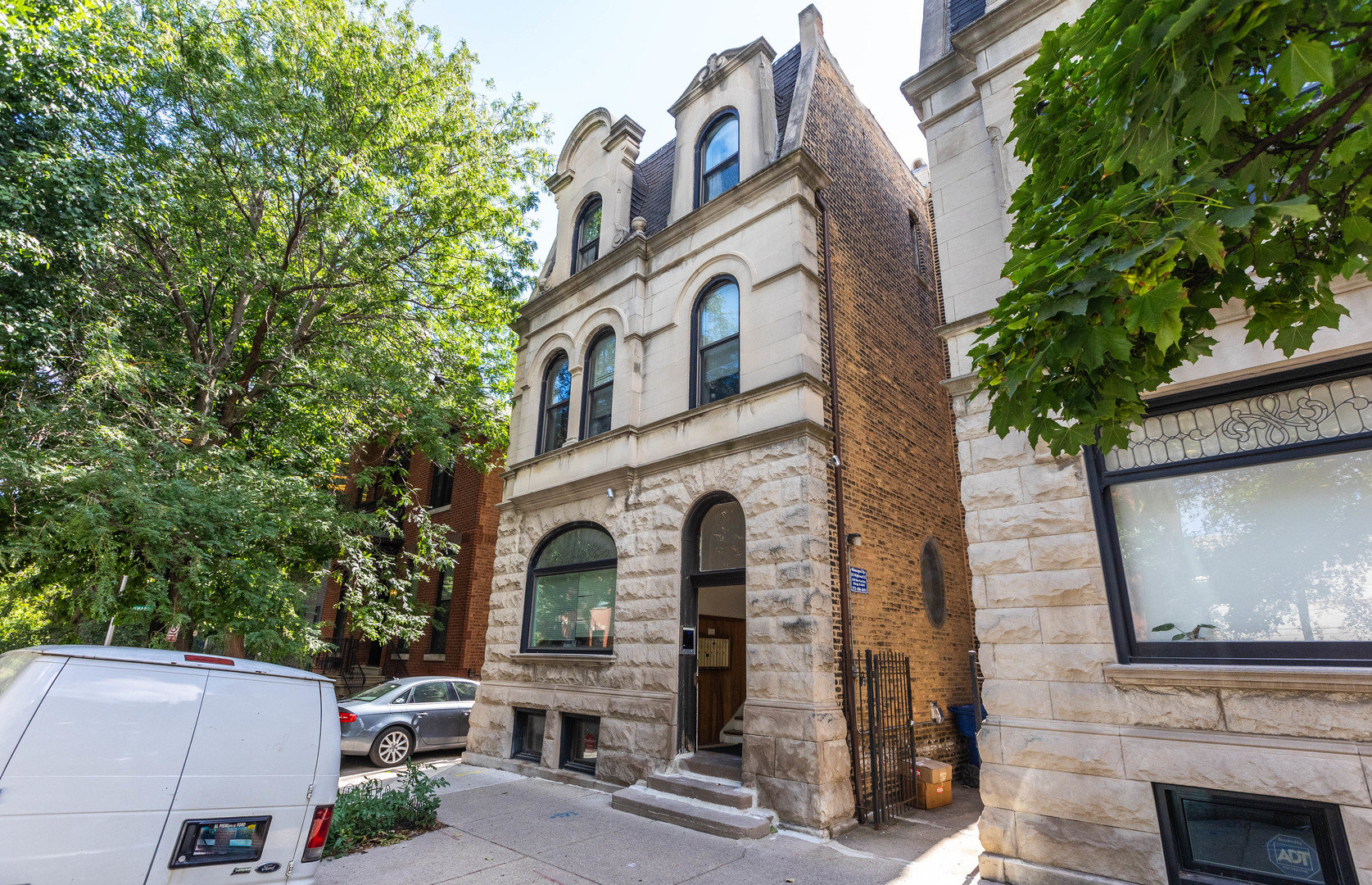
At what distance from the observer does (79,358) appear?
31.4 ft

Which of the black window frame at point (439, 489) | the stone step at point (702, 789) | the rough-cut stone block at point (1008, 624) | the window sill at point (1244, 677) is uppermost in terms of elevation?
the black window frame at point (439, 489)

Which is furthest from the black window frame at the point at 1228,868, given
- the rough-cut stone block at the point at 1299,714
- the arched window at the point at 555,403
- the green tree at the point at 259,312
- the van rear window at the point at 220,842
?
the green tree at the point at 259,312

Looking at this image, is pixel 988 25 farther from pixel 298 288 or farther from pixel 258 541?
pixel 258 541

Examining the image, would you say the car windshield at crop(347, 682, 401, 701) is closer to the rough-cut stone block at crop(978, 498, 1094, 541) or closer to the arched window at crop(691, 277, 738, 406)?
the arched window at crop(691, 277, 738, 406)

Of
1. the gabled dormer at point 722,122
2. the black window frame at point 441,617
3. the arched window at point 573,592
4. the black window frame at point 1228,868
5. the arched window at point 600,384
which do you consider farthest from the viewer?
the black window frame at point 441,617

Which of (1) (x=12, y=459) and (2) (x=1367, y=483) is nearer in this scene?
(2) (x=1367, y=483)

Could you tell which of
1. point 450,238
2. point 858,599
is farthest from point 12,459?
point 858,599

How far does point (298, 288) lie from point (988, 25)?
11870 millimetres

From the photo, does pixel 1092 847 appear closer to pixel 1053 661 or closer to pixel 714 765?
pixel 1053 661

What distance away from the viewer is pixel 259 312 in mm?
14008

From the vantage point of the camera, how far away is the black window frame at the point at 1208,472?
4.92 meters

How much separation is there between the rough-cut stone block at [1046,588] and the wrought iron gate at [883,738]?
8.28 ft

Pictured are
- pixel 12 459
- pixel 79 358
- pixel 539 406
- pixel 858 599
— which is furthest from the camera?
pixel 539 406

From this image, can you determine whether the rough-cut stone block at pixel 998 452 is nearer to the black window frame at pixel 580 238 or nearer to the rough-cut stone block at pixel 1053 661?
the rough-cut stone block at pixel 1053 661
